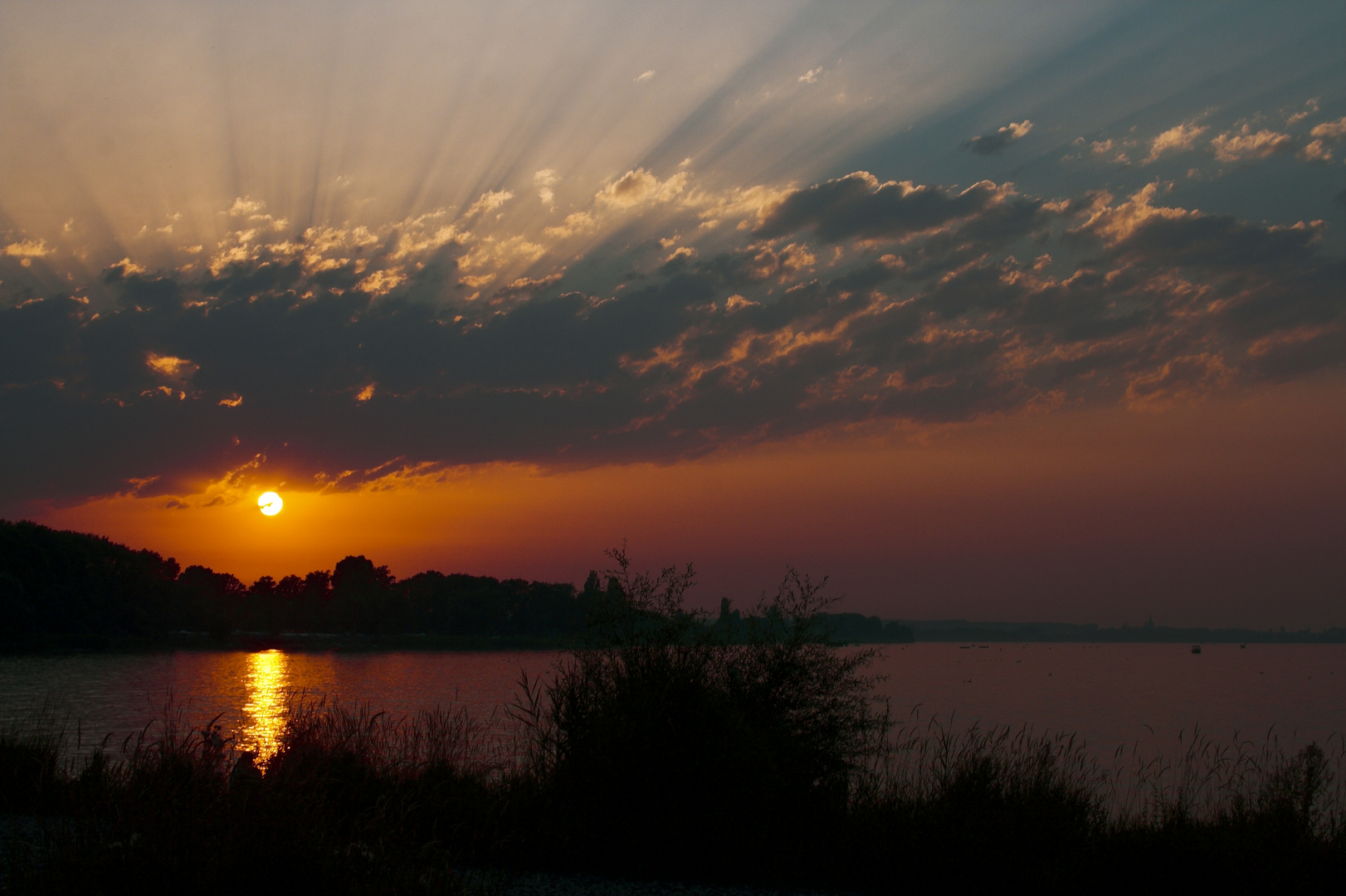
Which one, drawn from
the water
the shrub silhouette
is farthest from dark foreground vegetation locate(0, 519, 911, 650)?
the shrub silhouette

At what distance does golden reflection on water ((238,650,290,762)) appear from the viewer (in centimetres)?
2241

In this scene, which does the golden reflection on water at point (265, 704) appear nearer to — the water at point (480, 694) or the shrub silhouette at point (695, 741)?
the water at point (480, 694)

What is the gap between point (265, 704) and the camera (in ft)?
158

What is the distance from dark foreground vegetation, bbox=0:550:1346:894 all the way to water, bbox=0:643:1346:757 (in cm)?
595

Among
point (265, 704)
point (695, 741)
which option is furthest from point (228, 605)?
point (695, 741)

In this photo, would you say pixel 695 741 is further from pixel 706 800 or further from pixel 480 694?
pixel 480 694

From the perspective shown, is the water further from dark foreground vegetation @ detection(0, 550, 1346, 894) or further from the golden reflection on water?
dark foreground vegetation @ detection(0, 550, 1346, 894)

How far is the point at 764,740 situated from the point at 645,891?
10.1 feet

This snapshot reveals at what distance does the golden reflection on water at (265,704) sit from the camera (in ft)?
73.5

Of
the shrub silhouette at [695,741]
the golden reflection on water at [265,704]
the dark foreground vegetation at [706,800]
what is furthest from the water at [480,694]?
the shrub silhouette at [695,741]

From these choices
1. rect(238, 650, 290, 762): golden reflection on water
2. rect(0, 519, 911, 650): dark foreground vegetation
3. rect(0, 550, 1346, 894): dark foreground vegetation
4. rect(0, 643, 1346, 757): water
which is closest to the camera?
rect(0, 550, 1346, 894): dark foreground vegetation

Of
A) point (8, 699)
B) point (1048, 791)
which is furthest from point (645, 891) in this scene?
point (8, 699)

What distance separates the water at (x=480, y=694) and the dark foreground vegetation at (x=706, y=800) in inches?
234

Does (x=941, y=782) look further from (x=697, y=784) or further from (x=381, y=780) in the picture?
Answer: (x=381, y=780)
